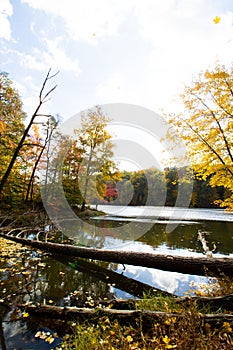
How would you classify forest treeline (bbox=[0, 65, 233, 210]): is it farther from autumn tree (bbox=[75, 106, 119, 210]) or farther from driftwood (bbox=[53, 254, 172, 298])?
driftwood (bbox=[53, 254, 172, 298])

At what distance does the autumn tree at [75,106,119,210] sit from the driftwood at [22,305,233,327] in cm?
1484

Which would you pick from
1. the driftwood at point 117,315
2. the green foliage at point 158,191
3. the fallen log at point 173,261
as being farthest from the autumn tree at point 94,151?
the green foliage at point 158,191

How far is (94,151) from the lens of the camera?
18125 mm

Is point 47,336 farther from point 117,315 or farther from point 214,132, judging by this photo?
point 214,132

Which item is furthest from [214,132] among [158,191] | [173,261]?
[158,191]

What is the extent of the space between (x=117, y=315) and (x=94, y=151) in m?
16.3

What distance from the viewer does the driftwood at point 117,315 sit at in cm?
198

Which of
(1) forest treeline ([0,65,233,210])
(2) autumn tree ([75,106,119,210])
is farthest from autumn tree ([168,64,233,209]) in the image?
(2) autumn tree ([75,106,119,210])

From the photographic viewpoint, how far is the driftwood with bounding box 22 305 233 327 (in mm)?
1982

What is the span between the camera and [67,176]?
1736 cm

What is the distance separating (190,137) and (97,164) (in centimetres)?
1085

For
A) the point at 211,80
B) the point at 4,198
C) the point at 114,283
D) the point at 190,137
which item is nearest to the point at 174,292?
the point at 114,283

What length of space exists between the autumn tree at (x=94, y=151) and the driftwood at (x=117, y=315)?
48.7ft

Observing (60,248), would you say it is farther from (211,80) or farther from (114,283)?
(211,80)
